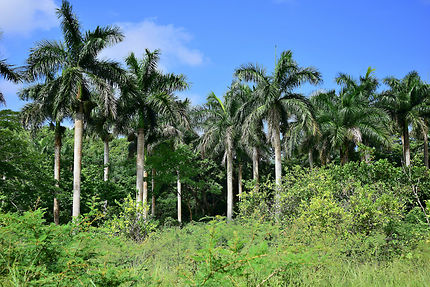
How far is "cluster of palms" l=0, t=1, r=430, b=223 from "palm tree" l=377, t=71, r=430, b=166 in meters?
0.07

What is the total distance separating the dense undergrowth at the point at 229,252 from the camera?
3740 mm

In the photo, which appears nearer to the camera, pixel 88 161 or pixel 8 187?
pixel 8 187

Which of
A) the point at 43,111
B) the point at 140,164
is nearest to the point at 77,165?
the point at 140,164

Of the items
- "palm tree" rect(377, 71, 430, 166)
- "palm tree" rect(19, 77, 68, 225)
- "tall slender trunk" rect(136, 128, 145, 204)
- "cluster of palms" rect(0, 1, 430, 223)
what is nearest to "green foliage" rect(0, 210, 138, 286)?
"cluster of palms" rect(0, 1, 430, 223)

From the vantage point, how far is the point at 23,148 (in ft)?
57.2

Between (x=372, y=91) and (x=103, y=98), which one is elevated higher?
(x=372, y=91)

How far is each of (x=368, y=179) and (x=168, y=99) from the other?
1090 centimetres

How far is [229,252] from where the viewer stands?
3.71m

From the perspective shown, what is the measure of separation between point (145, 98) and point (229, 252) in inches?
711

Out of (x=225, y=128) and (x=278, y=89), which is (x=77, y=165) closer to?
(x=278, y=89)

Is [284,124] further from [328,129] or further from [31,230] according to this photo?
[31,230]

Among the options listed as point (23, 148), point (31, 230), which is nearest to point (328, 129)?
point (23, 148)

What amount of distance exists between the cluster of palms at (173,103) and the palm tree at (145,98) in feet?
0.18

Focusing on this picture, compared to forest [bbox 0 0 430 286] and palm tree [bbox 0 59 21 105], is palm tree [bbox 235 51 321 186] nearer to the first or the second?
forest [bbox 0 0 430 286]
